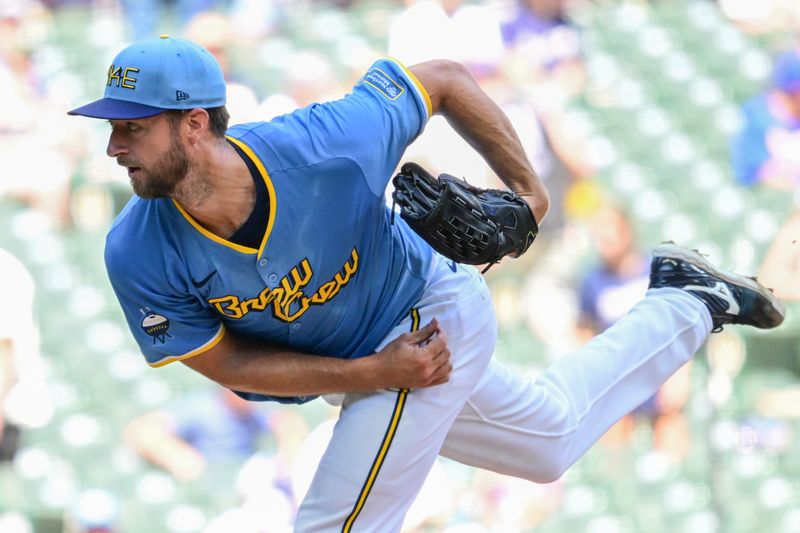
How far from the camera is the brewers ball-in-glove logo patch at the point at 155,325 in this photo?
251 cm

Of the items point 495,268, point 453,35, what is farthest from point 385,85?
point 453,35

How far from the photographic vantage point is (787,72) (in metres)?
5.23

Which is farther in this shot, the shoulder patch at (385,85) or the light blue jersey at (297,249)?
the shoulder patch at (385,85)

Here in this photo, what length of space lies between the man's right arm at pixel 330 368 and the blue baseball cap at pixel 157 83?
57cm

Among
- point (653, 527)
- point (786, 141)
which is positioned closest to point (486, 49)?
point (786, 141)

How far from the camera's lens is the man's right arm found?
2578 mm

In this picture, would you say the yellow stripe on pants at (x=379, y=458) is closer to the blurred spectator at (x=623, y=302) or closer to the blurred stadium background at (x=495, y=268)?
the blurred stadium background at (x=495, y=268)

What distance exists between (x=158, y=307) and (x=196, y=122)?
41cm

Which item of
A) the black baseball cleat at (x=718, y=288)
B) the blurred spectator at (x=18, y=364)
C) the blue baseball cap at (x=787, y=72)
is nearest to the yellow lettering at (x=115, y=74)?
the black baseball cleat at (x=718, y=288)

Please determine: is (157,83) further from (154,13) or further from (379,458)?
(154,13)

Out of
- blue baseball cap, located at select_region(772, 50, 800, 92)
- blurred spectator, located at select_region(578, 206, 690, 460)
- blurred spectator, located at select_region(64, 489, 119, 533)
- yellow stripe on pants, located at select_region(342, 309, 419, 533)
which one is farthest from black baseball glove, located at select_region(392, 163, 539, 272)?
blue baseball cap, located at select_region(772, 50, 800, 92)

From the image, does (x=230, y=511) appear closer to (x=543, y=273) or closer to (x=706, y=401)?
(x=543, y=273)

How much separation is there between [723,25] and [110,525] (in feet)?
11.4

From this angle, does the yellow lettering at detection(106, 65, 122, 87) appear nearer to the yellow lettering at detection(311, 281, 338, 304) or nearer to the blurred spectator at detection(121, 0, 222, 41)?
the yellow lettering at detection(311, 281, 338, 304)
